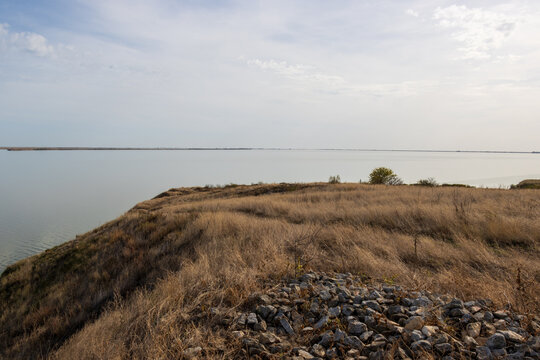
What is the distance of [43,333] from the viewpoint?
561cm

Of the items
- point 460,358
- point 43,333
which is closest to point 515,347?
point 460,358

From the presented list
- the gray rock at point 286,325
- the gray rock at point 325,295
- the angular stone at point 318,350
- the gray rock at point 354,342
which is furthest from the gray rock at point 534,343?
the gray rock at point 286,325

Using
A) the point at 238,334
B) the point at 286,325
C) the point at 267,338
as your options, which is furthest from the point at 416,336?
the point at 238,334

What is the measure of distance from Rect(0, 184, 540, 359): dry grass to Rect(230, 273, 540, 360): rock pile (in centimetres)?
38

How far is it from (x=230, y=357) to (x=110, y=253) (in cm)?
891

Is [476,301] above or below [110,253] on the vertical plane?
above

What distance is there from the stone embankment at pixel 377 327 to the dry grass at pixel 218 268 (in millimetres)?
332

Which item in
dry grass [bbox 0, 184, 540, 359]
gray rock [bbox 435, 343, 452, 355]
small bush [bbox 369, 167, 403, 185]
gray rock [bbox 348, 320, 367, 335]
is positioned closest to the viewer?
gray rock [bbox 435, 343, 452, 355]

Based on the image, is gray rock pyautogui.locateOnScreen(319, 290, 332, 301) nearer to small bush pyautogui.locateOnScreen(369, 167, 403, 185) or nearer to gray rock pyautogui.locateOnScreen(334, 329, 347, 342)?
gray rock pyautogui.locateOnScreen(334, 329, 347, 342)

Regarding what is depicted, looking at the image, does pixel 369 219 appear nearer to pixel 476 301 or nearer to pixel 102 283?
pixel 476 301

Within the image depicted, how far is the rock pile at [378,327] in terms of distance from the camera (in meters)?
2.45

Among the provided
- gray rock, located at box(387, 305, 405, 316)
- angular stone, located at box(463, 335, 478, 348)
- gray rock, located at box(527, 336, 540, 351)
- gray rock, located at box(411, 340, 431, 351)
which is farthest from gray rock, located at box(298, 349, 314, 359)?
gray rock, located at box(527, 336, 540, 351)

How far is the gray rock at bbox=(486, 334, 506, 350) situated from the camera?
242 centimetres

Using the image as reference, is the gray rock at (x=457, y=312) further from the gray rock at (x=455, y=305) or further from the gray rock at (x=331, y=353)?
the gray rock at (x=331, y=353)
